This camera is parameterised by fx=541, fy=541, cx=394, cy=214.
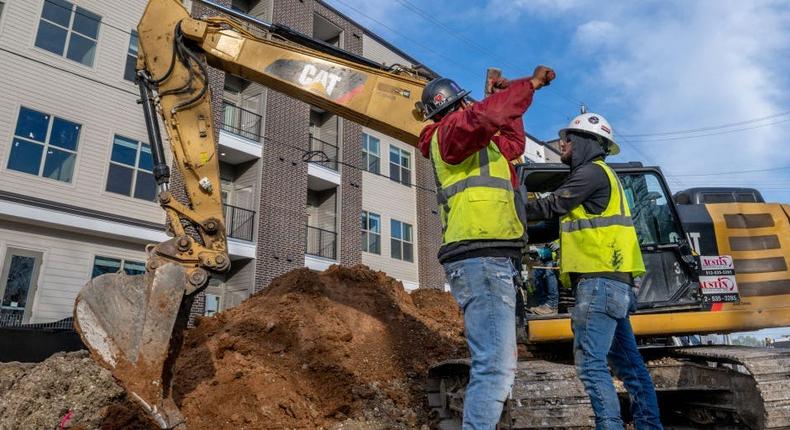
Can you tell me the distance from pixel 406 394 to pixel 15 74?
13.2 m

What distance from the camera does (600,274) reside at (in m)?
3.70

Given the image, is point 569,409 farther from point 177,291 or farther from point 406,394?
point 177,291

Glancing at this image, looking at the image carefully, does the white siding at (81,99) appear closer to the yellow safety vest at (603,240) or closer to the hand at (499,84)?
the hand at (499,84)

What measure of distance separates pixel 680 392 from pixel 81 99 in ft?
50.1

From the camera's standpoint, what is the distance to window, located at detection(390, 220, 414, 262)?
22.9 m

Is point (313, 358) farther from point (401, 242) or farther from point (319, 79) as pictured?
point (401, 242)

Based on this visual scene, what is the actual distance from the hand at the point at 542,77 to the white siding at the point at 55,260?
44.3ft

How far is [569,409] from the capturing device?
4133 mm

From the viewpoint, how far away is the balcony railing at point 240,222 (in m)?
17.5

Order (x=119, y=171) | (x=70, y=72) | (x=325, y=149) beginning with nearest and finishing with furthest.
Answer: (x=70, y=72) → (x=119, y=171) → (x=325, y=149)

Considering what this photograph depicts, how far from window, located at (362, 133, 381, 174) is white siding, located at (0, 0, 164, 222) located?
9.46 metres

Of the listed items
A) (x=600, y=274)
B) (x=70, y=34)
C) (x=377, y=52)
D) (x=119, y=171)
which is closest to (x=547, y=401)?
(x=600, y=274)

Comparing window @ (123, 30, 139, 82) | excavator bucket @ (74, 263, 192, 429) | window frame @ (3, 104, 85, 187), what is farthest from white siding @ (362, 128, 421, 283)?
excavator bucket @ (74, 263, 192, 429)

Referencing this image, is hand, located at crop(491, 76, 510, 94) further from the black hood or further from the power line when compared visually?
the power line
